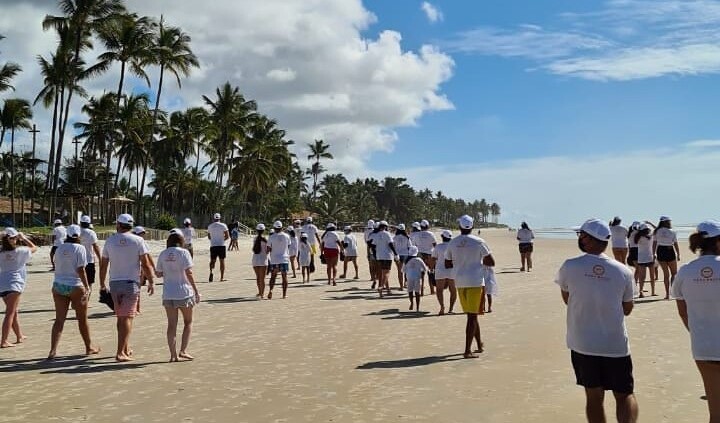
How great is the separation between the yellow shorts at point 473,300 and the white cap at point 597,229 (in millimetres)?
3754

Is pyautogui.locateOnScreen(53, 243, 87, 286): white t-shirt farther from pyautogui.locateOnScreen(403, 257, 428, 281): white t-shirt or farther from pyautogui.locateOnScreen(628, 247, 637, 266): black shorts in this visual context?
pyautogui.locateOnScreen(628, 247, 637, 266): black shorts

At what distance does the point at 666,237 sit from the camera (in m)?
13.5

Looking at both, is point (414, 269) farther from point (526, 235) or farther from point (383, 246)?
point (526, 235)

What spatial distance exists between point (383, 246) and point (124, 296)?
309 inches

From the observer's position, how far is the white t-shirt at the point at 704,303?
176 inches

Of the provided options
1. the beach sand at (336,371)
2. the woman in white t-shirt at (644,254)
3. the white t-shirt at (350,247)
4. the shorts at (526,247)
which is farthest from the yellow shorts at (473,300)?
the shorts at (526,247)

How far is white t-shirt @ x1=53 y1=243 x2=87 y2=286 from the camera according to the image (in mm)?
8164

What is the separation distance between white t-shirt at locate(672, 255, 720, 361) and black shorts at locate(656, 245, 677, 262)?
9.79 m

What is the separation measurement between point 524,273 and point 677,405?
52.5 feet

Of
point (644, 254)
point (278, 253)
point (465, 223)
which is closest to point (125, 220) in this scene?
point (465, 223)

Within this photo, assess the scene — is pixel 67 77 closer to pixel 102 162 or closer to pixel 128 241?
pixel 102 162

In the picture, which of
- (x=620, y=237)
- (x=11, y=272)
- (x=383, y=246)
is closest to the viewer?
(x=11, y=272)

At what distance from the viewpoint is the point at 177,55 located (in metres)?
48.1

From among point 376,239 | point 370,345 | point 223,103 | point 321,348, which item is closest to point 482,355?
point 370,345
